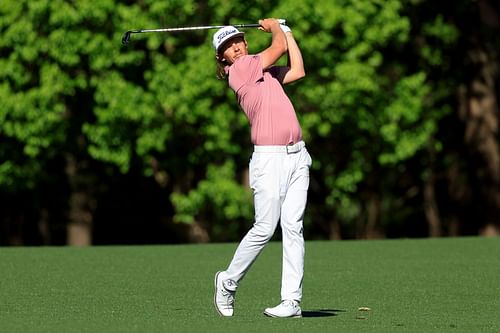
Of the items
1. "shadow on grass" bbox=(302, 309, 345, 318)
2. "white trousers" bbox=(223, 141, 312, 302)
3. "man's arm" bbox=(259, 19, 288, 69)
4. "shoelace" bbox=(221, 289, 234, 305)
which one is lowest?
"shadow on grass" bbox=(302, 309, 345, 318)

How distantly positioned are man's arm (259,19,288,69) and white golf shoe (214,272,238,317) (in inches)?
67.0

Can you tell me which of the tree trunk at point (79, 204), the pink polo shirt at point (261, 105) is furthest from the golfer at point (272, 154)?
the tree trunk at point (79, 204)

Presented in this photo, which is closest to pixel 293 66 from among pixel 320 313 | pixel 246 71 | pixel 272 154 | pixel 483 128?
pixel 246 71

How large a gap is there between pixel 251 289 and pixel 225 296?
3.19 m

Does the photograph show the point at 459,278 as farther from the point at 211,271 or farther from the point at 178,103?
the point at 178,103

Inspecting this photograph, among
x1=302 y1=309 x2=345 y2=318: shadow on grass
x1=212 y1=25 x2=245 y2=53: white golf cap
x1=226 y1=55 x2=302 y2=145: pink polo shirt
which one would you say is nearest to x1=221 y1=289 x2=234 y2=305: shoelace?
x1=302 y1=309 x2=345 y2=318: shadow on grass

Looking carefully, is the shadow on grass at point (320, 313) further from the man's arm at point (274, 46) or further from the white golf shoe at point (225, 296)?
the man's arm at point (274, 46)

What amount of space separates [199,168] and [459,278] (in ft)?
75.5

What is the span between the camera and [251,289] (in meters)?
14.4

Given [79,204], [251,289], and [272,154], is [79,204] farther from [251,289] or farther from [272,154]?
[272,154]

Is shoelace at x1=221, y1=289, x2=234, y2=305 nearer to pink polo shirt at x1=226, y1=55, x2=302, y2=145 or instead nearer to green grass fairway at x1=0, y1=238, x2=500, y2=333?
green grass fairway at x1=0, y1=238, x2=500, y2=333

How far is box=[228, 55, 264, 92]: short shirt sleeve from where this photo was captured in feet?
35.8

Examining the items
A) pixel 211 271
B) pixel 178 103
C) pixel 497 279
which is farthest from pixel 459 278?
pixel 178 103

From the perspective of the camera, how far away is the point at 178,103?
34031 mm
